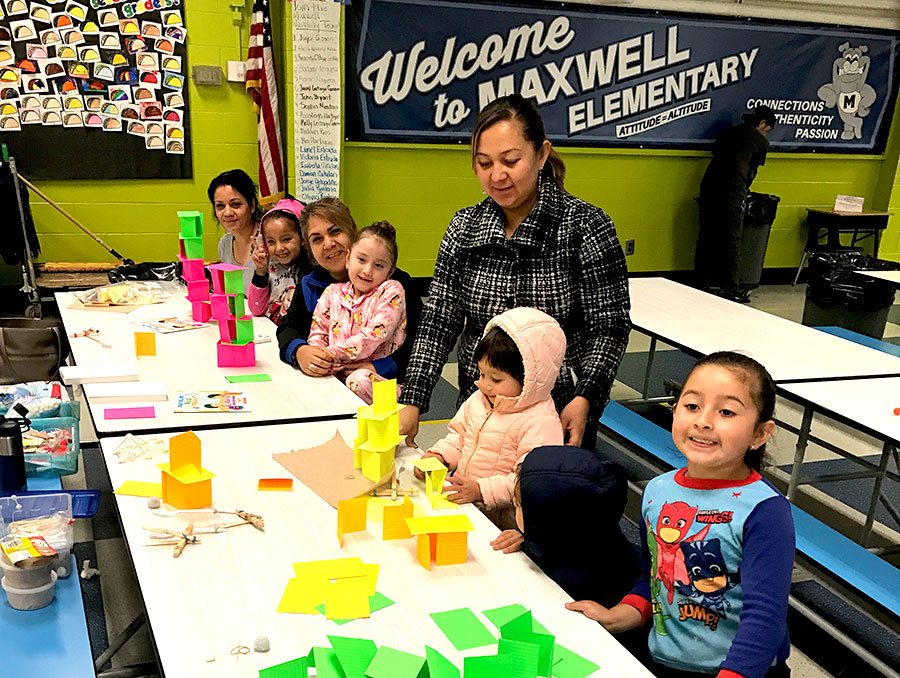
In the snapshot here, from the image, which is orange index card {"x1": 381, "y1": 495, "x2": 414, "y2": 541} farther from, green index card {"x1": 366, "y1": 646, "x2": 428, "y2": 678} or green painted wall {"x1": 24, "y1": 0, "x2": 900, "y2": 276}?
green painted wall {"x1": 24, "y1": 0, "x2": 900, "y2": 276}

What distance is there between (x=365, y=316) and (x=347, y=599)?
4.81ft

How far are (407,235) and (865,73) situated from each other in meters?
4.78

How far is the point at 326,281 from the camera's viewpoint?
2.94 metres

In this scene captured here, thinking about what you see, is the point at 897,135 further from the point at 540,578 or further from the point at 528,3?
the point at 540,578

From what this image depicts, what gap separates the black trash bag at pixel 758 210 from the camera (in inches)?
274

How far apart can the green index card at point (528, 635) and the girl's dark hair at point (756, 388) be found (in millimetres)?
531

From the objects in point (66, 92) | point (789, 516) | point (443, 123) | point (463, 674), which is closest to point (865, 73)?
point (443, 123)

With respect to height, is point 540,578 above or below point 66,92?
below

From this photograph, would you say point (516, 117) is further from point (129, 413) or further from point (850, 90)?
point (850, 90)

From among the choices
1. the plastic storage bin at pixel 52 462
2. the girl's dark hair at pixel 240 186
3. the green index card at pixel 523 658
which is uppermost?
the girl's dark hair at pixel 240 186

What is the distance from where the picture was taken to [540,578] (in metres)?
1.46

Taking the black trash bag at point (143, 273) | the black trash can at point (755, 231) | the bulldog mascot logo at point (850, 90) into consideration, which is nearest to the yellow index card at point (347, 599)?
the black trash bag at point (143, 273)

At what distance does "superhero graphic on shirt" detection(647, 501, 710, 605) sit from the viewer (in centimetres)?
146

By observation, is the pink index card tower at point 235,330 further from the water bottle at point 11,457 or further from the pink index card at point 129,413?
the water bottle at point 11,457
